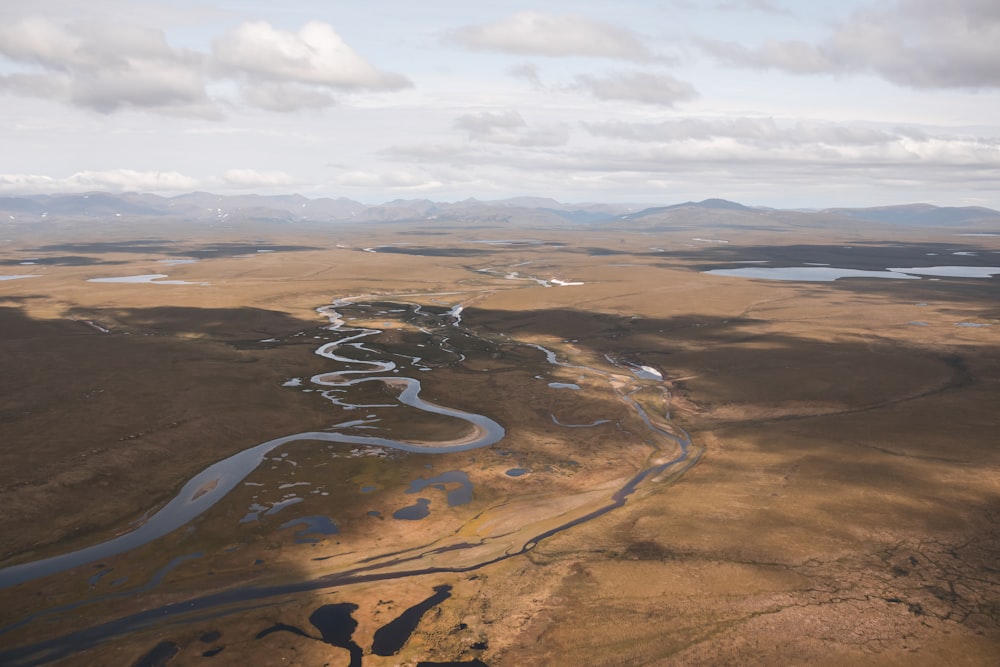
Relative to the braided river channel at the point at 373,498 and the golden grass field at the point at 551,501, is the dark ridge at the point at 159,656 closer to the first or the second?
the golden grass field at the point at 551,501

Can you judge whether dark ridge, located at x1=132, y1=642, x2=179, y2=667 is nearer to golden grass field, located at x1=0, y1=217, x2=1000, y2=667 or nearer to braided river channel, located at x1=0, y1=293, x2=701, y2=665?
golden grass field, located at x1=0, y1=217, x2=1000, y2=667

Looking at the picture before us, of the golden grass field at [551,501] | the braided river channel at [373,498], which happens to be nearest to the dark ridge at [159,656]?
the golden grass field at [551,501]

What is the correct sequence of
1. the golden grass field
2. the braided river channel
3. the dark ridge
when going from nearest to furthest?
1. the dark ridge
2. the golden grass field
3. the braided river channel

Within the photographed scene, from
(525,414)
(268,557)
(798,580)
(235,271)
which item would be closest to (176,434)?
(268,557)

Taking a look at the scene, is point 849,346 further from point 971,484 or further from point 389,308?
point 389,308

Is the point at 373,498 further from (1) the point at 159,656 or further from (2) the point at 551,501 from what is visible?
(1) the point at 159,656

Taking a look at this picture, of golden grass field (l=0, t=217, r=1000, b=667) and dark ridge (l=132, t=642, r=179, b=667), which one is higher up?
golden grass field (l=0, t=217, r=1000, b=667)

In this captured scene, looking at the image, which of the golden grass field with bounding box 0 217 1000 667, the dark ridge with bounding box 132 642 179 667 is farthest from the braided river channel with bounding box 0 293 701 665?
the dark ridge with bounding box 132 642 179 667

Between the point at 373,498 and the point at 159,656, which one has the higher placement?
the point at 373,498

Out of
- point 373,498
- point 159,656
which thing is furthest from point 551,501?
point 159,656
